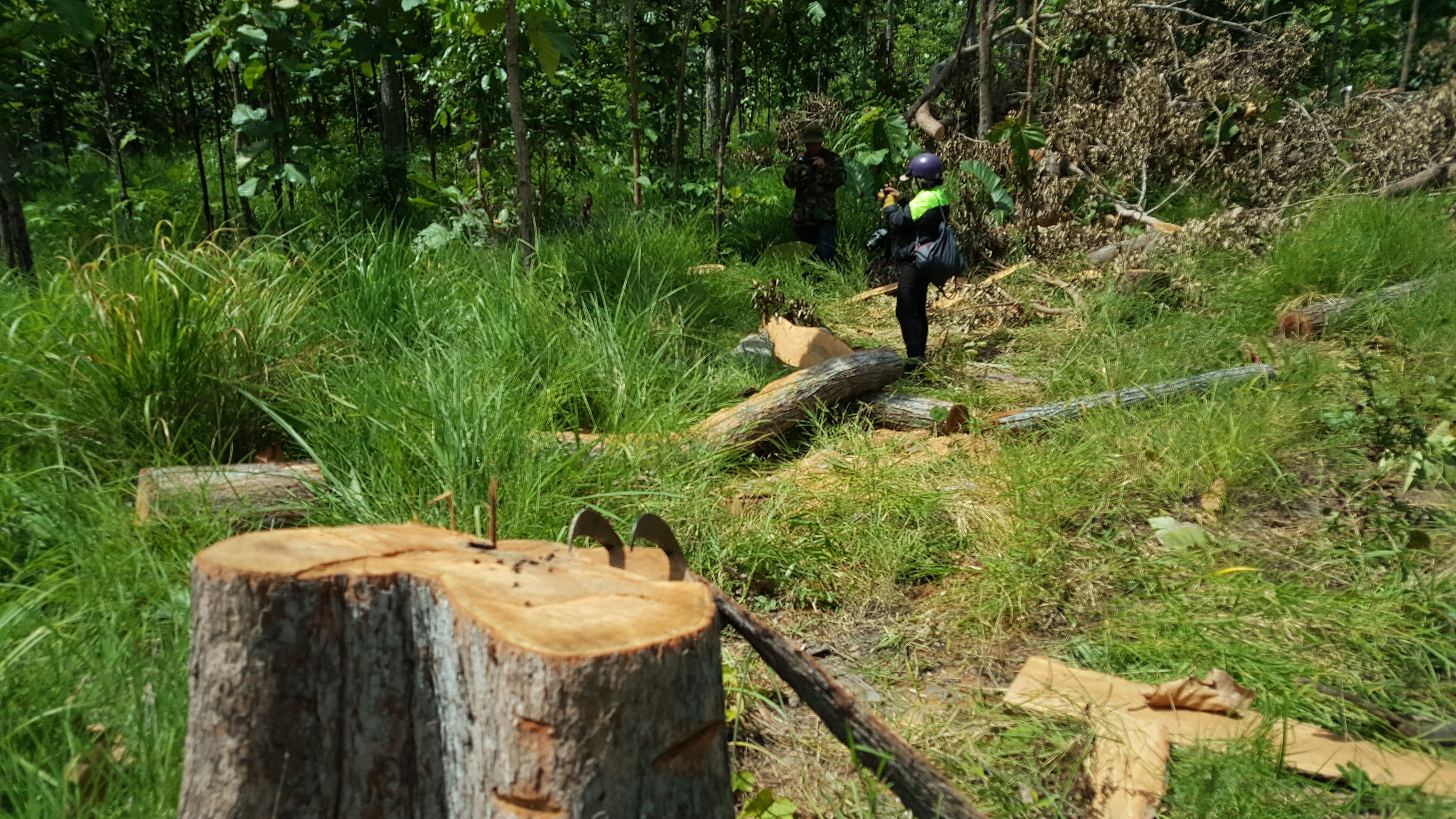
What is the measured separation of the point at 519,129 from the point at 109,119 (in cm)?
392

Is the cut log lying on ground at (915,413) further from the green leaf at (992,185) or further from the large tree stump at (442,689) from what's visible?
the green leaf at (992,185)

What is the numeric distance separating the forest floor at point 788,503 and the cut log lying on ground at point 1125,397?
76mm

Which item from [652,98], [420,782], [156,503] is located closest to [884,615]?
[420,782]

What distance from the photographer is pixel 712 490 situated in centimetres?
355

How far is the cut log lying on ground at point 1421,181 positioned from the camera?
7.21 metres

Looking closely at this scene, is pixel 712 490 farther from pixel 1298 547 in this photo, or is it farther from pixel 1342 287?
pixel 1342 287

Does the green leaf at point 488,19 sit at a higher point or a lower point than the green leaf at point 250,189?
higher

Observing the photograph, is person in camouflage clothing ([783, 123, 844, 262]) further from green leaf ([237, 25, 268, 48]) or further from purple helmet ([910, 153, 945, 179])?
green leaf ([237, 25, 268, 48])

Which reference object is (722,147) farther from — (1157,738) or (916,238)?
(1157,738)

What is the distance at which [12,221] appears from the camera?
13.6ft

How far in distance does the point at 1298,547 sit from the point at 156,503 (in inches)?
156

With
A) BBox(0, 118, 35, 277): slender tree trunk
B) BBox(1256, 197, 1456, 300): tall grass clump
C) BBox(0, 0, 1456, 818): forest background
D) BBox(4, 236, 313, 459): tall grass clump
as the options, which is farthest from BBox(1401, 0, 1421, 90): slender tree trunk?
BBox(0, 118, 35, 277): slender tree trunk

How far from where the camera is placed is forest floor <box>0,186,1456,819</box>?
7.12 ft

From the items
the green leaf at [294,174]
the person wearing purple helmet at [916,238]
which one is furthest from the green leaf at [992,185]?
the green leaf at [294,174]
